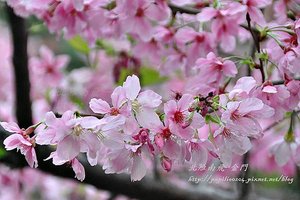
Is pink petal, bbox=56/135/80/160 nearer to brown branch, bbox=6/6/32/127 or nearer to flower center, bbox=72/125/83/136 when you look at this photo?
flower center, bbox=72/125/83/136

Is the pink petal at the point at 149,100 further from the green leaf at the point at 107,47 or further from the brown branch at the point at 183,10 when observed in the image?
the green leaf at the point at 107,47

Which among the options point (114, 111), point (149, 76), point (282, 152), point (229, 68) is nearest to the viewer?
point (114, 111)

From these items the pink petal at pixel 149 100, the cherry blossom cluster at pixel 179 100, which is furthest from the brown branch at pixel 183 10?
the pink petal at pixel 149 100

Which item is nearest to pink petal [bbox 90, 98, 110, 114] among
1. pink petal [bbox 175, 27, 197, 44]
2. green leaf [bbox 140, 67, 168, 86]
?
pink petal [bbox 175, 27, 197, 44]

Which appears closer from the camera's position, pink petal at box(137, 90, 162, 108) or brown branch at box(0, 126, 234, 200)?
pink petal at box(137, 90, 162, 108)

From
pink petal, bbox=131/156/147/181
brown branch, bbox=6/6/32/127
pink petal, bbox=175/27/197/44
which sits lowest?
brown branch, bbox=6/6/32/127

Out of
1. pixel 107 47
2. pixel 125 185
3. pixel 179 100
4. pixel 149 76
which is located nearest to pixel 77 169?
pixel 179 100

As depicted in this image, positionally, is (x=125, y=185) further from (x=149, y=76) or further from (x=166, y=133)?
(x=166, y=133)

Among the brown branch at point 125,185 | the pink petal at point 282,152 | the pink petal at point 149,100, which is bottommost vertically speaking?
the brown branch at point 125,185

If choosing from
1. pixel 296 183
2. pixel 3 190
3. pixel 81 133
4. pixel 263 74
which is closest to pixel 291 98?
pixel 263 74
